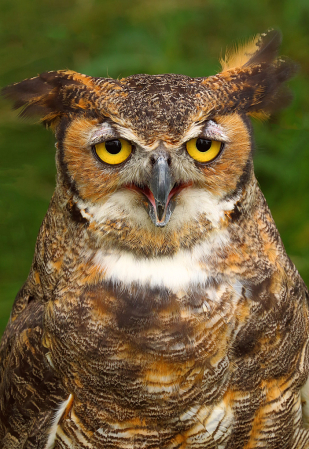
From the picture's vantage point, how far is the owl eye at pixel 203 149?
1.66 m

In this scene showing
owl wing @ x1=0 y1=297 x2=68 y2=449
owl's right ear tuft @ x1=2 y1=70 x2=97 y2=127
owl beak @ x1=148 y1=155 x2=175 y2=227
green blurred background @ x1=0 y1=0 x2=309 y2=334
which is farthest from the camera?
green blurred background @ x1=0 y1=0 x2=309 y2=334

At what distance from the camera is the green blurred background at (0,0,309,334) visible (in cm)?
362

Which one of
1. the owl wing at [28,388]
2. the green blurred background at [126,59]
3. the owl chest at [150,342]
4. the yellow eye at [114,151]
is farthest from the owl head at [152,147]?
the green blurred background at [126,59]

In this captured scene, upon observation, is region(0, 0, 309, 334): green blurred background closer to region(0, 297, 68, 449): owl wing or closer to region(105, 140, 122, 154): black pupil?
region(0, 297, 68, 449): owl wing

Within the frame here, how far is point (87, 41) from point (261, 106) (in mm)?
2705

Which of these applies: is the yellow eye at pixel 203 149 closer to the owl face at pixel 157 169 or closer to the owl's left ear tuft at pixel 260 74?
the owl face at pixel 157 169

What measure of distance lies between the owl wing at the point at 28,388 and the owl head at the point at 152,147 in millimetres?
434

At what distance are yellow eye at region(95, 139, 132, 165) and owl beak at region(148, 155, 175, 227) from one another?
0.11 meters

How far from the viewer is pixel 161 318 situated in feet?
5.91

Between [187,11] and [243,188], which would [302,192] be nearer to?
[187,11]

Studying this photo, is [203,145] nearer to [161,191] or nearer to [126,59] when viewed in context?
[161,191]

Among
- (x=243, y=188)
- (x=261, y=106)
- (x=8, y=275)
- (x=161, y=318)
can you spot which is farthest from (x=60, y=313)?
(x=8, y=275)

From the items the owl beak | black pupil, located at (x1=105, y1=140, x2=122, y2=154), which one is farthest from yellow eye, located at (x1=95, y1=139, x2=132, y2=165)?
the owl beak

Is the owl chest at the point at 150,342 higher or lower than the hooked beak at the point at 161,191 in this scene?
lower
